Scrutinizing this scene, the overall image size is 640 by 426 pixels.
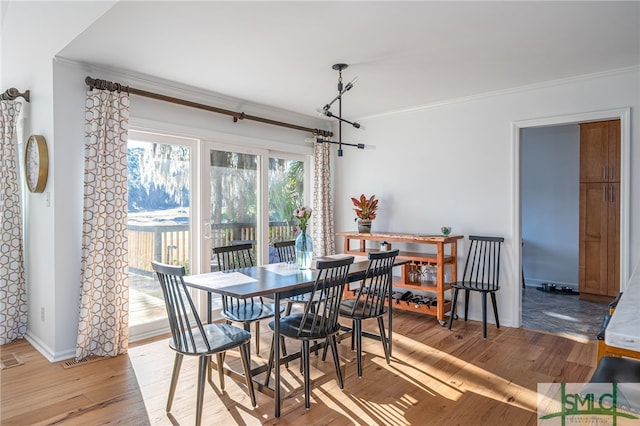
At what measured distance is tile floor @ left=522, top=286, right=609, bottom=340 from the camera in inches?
159

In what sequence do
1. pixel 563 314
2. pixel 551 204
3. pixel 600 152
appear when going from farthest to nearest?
pixel 551 204
pixel 600 152
pixel 563 314

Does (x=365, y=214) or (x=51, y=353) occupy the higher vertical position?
(x=365, y=214)

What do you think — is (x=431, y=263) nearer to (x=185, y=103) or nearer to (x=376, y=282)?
(x=376, y=282)

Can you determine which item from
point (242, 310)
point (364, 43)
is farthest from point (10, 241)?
point (364, 43)

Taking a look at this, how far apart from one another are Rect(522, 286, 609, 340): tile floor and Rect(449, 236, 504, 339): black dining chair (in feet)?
1.99

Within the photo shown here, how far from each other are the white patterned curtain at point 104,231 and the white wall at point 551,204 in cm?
537

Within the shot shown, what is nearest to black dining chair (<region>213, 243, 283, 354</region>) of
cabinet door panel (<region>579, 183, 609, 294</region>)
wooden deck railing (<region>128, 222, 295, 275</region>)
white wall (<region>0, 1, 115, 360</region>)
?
wooden deck railing (<region>128, 222, 295, 275</region>)

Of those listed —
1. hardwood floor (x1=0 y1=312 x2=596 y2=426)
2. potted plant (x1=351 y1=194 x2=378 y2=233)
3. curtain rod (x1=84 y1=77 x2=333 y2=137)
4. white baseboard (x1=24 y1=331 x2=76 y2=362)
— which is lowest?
hardwood floor (x1=0 y1=312 x2=596 y2=426)

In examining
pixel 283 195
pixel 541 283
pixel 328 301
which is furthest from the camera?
pixel 541 283

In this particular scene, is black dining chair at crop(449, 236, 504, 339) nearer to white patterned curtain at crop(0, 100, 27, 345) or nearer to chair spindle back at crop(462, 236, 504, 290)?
chair spindle back at crop(462, 236, 504, 290)

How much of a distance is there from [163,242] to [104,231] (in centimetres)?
75

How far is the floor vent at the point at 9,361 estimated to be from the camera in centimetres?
314

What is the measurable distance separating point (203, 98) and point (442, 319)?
350 centimetres

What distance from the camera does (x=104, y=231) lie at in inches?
Answer: 129
